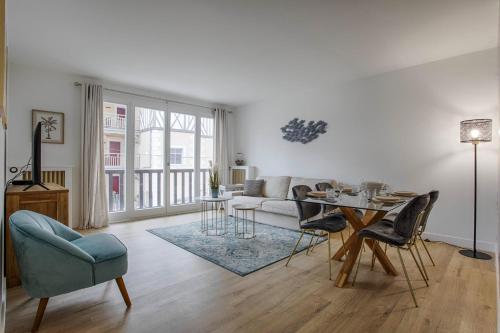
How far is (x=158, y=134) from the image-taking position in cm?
528

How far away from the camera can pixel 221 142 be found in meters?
6.20

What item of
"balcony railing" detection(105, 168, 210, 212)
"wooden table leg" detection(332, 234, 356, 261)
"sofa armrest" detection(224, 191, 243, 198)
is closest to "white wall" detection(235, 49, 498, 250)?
"sofa armrest" detection(224, 191, 243, 198)

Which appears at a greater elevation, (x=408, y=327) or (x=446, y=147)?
(x=446, y=147)

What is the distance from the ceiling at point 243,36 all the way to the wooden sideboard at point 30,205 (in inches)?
65.7

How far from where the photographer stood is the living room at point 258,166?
1.95m

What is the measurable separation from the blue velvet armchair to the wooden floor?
254 mm

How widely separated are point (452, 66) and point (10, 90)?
6115 millimetres

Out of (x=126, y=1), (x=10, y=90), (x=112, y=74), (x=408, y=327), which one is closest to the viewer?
(x=408, y=327)

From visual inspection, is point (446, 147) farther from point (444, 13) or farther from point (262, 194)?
point (262, 194)

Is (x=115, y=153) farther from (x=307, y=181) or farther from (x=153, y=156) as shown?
(x=307, y=181)

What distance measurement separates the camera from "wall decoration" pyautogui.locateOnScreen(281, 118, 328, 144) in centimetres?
488

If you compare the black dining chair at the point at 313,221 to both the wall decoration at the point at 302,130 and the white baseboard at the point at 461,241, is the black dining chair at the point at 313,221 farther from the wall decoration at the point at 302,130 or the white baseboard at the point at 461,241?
the wall decoration at the point at 302,130

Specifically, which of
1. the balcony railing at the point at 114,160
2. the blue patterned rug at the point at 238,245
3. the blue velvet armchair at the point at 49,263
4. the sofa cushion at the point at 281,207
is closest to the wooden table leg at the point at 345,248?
the blue patterned rug at the point at 238,245

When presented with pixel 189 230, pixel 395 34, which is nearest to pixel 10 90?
pixel 189 230
